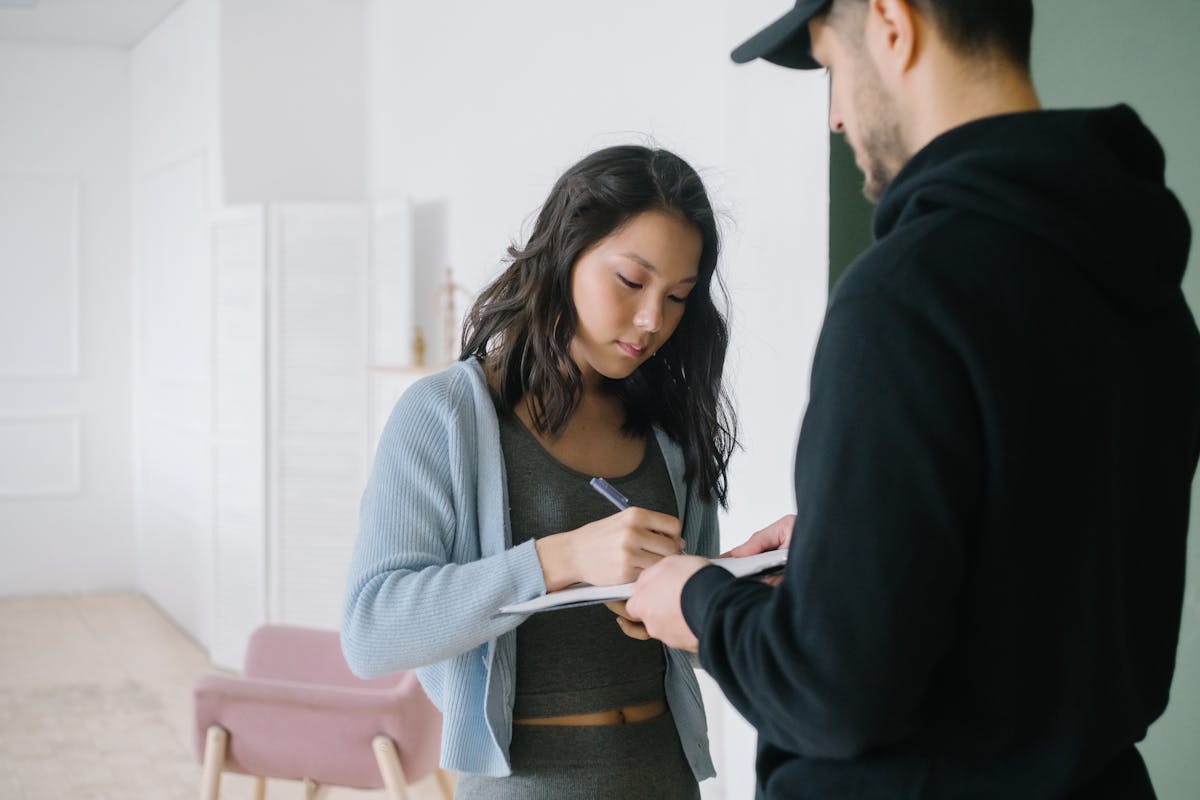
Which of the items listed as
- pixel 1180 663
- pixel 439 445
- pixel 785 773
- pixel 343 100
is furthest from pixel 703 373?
pixel 343 100

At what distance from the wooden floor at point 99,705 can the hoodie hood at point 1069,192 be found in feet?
12.4

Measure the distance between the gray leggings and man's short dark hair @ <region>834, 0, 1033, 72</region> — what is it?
92 cm

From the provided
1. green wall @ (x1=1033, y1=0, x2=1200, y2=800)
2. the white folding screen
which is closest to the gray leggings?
green wall @ (x1=1033, y1=0, x2=1200, y2=800)

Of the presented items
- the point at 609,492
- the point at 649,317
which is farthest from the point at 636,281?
the point at 609,492

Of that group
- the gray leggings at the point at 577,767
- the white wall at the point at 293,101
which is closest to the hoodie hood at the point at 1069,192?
the gray leggings at the point at 577,767

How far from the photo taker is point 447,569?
4.61ft

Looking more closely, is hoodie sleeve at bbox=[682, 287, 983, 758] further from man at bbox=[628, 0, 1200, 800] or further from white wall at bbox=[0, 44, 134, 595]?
white wall at bbox=[0, 44, 134, 595]

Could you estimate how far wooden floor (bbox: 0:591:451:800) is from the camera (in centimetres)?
436

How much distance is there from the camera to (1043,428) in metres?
0.87

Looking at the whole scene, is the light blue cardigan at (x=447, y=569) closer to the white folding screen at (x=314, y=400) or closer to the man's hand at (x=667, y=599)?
the man's hand at (x=667, y=599)

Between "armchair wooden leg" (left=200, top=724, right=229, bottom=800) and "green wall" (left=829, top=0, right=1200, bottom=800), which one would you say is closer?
"green wall" (left=829, top=0, right=1200, bottom=800)

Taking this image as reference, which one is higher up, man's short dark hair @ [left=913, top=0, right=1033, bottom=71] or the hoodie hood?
man's short dark hair @ [left=913, top=0, right=1033, bottom=71]

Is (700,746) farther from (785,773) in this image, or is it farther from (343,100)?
(343,100)

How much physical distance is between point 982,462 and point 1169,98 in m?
1.55
